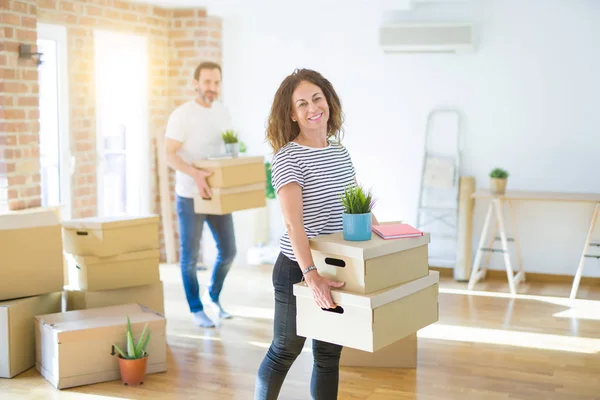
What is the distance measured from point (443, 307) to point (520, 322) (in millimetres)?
554

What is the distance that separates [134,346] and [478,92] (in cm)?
362

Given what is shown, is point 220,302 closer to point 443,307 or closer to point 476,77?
point 443,307

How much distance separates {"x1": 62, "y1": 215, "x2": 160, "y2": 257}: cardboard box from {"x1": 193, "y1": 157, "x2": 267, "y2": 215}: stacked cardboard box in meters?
0.38

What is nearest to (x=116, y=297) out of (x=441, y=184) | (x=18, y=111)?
(x=18, y=111)

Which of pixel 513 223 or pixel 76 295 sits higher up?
pixel 513 223

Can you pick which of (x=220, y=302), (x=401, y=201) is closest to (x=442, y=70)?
(x=401, y=201)

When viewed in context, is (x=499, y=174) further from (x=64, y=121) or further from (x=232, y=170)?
(x=64, y=121)

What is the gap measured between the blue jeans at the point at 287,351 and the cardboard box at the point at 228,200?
181 cm

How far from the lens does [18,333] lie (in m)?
3.94

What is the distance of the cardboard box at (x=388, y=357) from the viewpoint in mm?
4016

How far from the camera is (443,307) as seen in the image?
5.32m

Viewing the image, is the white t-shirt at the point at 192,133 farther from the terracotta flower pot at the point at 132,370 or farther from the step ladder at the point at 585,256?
the step ladder at the point at 585,256

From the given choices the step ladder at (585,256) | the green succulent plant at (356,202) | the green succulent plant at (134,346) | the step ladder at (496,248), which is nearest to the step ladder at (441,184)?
the step ladder at (496,248)

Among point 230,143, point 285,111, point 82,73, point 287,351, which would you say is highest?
point 82,73
